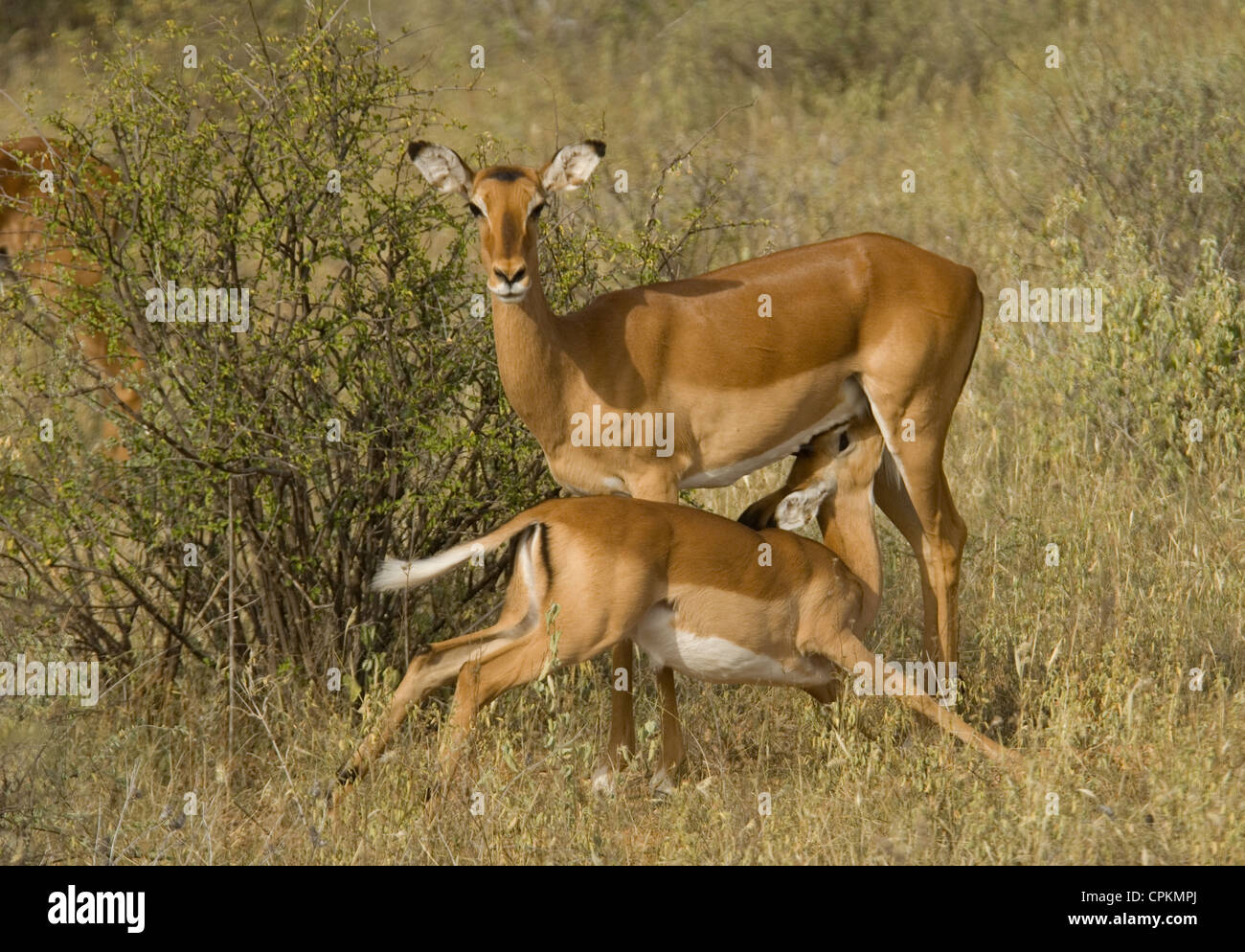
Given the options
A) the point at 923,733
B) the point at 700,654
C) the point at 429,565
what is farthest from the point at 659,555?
the point at 923,733

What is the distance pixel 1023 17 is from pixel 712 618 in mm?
13884

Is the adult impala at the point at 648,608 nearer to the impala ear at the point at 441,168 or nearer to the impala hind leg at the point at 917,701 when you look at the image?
the impala hind leg at the point at 917,701

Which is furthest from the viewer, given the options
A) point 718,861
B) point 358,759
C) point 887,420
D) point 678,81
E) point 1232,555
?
point 678,81

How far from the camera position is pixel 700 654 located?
17.2ft

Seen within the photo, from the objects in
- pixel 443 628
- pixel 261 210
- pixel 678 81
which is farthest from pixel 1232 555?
pixel 678 81

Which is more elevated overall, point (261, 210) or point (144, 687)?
point (261, 210)

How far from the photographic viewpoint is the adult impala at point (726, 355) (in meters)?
5.56

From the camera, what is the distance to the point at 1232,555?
697 centimetres

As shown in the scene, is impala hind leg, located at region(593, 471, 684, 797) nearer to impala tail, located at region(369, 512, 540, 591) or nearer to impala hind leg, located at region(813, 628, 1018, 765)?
impala hind leg, located at region(813, 628, 1018, 765)

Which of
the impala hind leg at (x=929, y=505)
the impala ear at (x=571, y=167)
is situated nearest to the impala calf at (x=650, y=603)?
the impala hind leg at (x=929, y=505)

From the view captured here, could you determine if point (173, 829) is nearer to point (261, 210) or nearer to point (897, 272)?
point (261, 210)

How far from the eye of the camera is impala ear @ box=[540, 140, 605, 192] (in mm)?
5547

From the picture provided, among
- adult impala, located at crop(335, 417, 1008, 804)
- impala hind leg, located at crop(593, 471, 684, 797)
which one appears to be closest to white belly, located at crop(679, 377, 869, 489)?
impala hind leg, located at crop(593, 471, 684, 797)

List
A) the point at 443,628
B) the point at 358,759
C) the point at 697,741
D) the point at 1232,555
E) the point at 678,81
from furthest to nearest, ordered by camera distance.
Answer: the point at 678,81 → the point at 1232,555 → the point at 443,628 → the point at 697,741 → the point at 358,759
